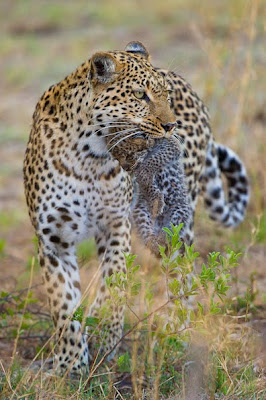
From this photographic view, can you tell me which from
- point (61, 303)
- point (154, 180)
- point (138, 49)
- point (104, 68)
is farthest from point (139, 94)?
point (61, 303)

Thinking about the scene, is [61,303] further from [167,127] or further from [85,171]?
[167,127]

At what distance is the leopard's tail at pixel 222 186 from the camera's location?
7.34 meters

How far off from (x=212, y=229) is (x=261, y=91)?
146 inches

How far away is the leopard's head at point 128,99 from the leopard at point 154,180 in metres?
0.08

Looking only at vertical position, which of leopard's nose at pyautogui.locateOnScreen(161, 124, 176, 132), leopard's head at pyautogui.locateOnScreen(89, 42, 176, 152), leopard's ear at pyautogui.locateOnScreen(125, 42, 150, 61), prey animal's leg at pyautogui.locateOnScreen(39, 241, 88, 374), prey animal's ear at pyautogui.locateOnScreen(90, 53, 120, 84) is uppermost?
leopard's ear at pyautogui.locateOnScreen(125, 42, 150, 61)

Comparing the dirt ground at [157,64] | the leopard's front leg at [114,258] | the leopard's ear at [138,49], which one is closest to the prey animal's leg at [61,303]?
the leopard's front leg at [114,258]

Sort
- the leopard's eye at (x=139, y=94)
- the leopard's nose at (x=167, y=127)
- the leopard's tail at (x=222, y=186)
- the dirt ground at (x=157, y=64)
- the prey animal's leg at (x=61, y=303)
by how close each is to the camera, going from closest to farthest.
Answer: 1. the leopard's nose at (x=167, y=127)
2. the leopard's eye at (x=139, y=94)
3. the prey animal's leg at (x=61, y=303)
4. the leopard's tail at (x=222, y=186)
5. the dirt ground at (x=157, y=64)

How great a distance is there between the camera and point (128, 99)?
5.48 m

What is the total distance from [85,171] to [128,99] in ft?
1.97

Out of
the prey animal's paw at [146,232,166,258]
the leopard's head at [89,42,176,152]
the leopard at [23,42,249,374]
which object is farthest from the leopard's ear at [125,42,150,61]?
the prey animal's paw at [146,232,166,258]

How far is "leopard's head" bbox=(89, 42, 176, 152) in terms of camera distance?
5.39 m

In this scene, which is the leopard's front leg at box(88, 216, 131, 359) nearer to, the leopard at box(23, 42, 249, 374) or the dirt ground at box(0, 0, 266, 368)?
the leopard at box(23, 42, 249, 374)

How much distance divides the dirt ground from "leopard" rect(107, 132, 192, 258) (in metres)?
0.22

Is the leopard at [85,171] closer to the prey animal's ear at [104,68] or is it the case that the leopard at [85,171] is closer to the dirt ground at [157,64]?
the prey animal's ear at [104,68]
